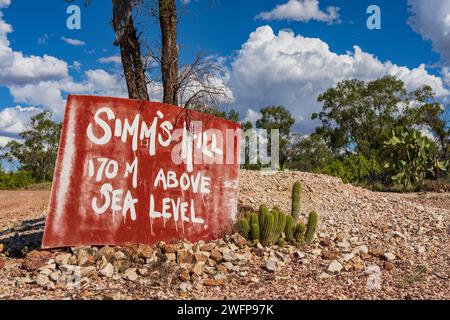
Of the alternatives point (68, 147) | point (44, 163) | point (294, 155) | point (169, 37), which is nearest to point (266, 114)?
point (294, 155)

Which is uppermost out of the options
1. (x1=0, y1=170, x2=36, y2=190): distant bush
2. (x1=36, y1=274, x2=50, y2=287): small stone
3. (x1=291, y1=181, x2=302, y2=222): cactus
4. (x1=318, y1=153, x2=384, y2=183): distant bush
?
(x1=318, y1=153, x2=384, y2=183): distant bush

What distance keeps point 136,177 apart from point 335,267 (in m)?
2.66

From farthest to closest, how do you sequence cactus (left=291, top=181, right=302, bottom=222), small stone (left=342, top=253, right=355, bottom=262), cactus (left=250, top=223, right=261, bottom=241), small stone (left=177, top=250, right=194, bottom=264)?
1. cactus (left=291, top=181, right=302, bottom=222)
2. cactus (left=250, top=223, right=261, bottom=241)
3. small stone (left=342, top=253, right=355, bottom=262)
4. small stone (left=177, top=250, right=194, bottom=264)

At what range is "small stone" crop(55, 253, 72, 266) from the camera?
16.9 ft

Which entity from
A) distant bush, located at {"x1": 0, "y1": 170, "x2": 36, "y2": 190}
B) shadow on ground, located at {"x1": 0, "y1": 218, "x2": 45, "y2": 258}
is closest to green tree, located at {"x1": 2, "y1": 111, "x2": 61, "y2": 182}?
distant bush, located at {"x1": 0, "y1": 170, "x2": 36, "y2": 190}

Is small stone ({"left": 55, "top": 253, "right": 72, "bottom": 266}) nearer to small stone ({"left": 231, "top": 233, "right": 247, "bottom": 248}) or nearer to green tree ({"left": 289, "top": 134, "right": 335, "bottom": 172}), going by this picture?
small stone ({"left": 231, "top": 233, "right": 247, "bottom": 248})

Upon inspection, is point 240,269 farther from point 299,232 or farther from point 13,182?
point 13,182

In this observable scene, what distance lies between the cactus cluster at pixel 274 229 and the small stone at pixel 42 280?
2548 mm

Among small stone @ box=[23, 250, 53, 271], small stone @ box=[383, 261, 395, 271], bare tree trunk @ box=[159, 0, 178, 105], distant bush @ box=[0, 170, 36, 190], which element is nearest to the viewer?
small stone @ box=[23, 250, 53, 271]

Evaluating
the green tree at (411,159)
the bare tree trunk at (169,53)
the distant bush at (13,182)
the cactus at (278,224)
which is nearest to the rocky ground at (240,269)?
the cactus at (278,224)

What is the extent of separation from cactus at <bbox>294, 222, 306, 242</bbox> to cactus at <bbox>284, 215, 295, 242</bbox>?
0.21ft

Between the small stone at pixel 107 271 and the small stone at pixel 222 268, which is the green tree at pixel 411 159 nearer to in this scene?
the small stone at pixel 222 268

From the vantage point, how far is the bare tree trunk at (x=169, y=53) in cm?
714

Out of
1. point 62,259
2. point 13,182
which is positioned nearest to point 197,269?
point 62,259
